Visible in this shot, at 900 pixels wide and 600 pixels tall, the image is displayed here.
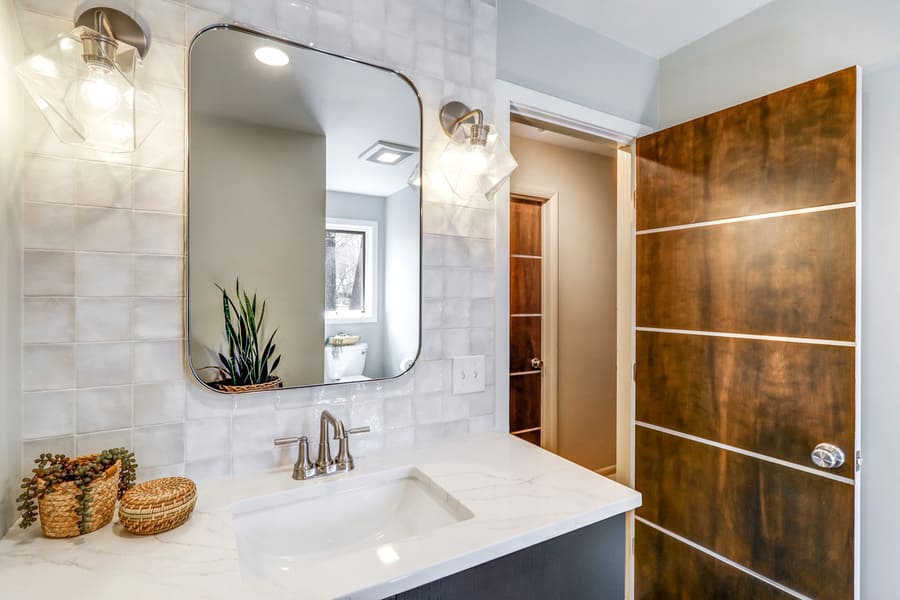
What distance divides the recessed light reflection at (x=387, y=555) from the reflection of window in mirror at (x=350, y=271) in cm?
61

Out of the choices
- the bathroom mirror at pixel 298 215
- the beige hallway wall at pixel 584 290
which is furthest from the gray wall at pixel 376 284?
the beige hallway wall at pixel 584 290

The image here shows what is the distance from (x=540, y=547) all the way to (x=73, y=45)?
1.34 meters

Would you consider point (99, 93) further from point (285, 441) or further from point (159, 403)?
point (285, 441)

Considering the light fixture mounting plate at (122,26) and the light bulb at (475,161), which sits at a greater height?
the light fixture mounting plate at (122,26)

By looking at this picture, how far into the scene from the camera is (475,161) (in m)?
1.35

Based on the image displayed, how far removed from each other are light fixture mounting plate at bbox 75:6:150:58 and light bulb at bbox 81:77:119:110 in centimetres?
16

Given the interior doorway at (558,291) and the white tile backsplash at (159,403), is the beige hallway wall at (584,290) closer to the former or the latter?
the interior doorway at (558,291)

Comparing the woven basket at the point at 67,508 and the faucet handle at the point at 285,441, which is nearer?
the woven basket at the point at 67,508

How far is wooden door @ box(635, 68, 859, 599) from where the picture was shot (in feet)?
4.20

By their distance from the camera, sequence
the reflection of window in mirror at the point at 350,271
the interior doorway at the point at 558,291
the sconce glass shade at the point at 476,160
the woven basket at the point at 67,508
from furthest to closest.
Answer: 1. the interior doorway at the point at 558,291
2. the sconce glass shade at the point at 476,160
3. the reflection of window in mirror at the point at 350,271
4. the woven basket at the point at 67,508

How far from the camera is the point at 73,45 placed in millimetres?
867

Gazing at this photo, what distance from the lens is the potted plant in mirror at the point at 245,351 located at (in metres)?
1.09

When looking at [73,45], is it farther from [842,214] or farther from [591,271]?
[591,271]

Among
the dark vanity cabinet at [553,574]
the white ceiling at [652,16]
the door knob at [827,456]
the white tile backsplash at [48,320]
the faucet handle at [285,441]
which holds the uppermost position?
the white ceiling at [652,16]
